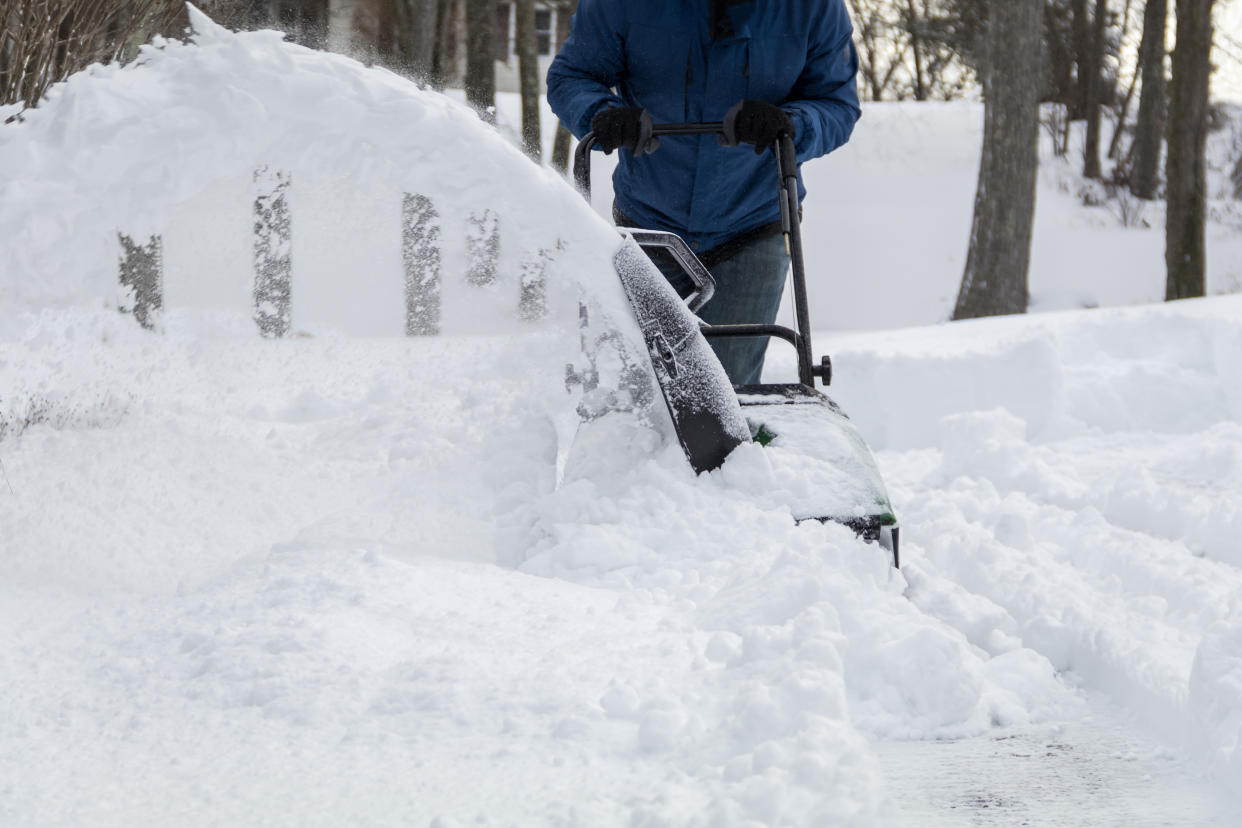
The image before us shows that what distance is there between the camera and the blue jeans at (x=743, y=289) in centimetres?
357

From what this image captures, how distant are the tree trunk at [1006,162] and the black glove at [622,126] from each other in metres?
6.76

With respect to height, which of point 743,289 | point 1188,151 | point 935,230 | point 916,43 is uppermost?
point 916,43

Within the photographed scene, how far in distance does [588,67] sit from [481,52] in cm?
825

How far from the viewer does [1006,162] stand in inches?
363

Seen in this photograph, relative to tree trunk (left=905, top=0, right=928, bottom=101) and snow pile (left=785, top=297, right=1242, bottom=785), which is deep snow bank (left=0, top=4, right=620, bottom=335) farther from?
tree trunk (left=905, top=0, right=928, bottom=101)

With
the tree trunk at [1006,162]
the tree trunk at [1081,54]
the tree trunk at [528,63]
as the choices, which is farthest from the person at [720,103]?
the tree trunk at [1081,54]

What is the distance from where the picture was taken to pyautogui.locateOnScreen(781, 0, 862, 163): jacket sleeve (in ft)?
10.9

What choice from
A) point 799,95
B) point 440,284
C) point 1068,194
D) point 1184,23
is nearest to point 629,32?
point 799,95

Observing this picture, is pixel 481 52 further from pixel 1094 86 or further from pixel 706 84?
pixel 1094 86

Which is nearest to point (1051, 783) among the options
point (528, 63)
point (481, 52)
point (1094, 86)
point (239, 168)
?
point (239, 168)

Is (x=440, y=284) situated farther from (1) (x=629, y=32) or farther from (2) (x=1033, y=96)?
(2) (x=1033, y=96)

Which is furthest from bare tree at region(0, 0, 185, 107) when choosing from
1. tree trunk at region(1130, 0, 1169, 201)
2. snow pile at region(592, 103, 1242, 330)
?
tree trunk at region(1130, 0, 1169, 201)

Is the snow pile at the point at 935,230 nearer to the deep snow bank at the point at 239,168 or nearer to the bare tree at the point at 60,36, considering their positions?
the bare tree at the point at 60,36

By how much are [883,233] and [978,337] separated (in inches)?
364
